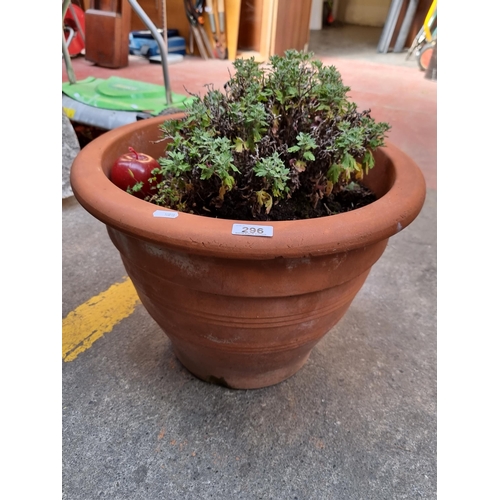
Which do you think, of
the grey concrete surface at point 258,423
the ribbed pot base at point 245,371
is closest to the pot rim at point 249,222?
the ribbed pot base at point 245,371

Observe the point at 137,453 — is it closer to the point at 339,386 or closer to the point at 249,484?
the point at 249,484

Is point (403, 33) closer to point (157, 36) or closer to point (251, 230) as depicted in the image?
point (157, 36)

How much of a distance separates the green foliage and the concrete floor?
680 mm

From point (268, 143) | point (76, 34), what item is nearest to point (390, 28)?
point (76, 34)

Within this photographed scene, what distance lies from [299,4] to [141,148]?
17.6 feet

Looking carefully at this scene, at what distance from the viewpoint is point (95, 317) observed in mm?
1814

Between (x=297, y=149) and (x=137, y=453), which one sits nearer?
(x=297, y=149)

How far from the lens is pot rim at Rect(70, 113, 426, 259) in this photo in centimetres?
94

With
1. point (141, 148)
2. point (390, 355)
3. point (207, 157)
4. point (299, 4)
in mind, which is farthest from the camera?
point (299, 4)

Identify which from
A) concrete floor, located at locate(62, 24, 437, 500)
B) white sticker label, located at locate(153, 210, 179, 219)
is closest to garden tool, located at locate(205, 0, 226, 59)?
concrete floor, located at locate(62, 24, 437, 500)

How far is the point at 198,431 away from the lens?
1361 mm

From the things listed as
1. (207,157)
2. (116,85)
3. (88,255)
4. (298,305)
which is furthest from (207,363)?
(116,85)

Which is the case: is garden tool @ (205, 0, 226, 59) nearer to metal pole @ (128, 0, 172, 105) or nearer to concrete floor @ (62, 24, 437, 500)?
metal pole @ (128, 0, 172, 105)

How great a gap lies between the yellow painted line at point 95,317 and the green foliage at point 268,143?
749 mm
